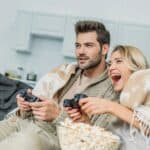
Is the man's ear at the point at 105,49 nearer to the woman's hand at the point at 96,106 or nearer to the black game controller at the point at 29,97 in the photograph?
the black game controller at the point at 29,97

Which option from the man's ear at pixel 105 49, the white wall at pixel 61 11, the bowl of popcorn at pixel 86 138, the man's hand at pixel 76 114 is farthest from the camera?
the white wall at pixel 61 11

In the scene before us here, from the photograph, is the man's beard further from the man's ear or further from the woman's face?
the woman's face

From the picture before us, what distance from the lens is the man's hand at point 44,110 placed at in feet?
4.55

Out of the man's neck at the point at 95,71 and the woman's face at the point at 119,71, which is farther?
the man's neck at the point at 95,71

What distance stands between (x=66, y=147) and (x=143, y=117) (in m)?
0.28

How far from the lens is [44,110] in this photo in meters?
1.38

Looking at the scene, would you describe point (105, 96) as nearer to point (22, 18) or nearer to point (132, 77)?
point (132, 77)

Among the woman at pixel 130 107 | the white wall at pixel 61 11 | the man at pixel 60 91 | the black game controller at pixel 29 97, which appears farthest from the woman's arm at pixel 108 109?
the white wall at pixel 61 11

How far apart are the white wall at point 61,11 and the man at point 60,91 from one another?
134 cm

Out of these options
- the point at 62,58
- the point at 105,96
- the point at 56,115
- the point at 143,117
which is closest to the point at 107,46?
the point at 105,96

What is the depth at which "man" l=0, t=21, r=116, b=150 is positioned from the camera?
1.33 metres

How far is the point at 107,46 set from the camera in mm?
1922

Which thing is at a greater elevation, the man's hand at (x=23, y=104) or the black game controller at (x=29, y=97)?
the black game controller at (x=29, y=97)

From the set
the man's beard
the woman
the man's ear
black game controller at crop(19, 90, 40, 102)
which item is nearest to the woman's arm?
the woman
